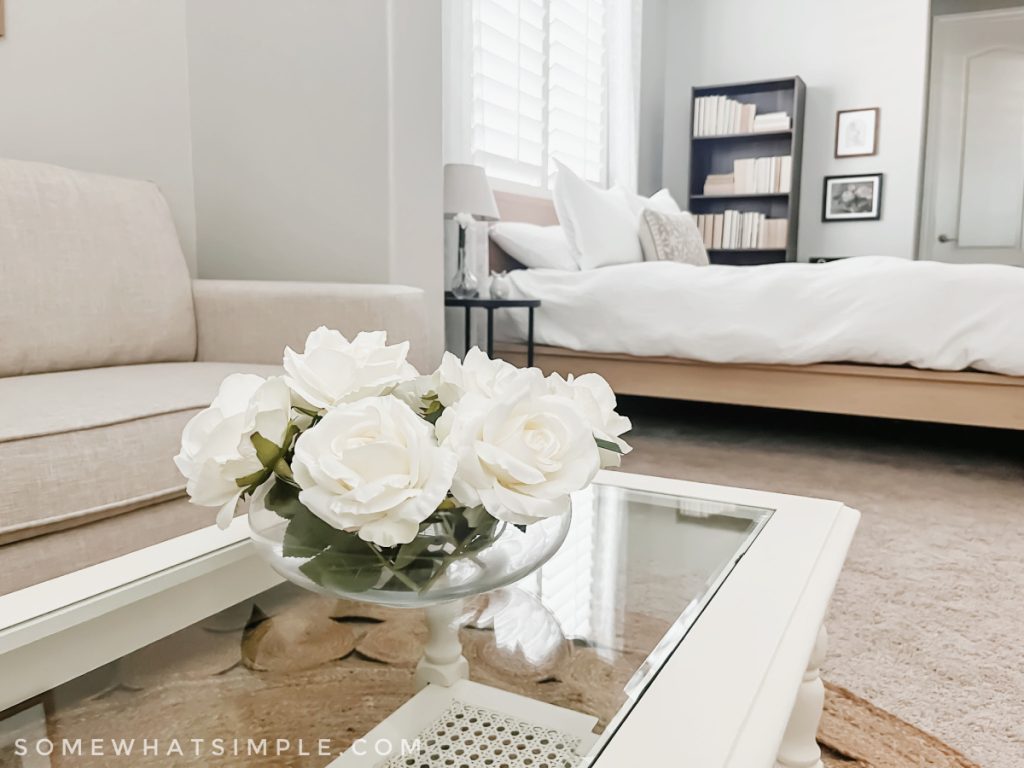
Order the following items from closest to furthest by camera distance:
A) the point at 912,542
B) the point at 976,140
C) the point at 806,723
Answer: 1. the point at 806,723
2. the point at 912,542
3. the point at 976,140

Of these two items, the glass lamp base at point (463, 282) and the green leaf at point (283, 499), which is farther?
the glass lamp base at point (463, 282)

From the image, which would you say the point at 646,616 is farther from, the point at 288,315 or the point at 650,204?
the point at 650,204

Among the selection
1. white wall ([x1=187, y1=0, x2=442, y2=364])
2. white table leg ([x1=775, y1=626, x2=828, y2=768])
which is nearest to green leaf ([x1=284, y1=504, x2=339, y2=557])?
white table leg ([x1=775, y1=626, x2=828, y2=768])

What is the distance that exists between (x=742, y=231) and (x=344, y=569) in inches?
188

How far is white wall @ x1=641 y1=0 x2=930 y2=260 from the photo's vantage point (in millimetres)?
4766

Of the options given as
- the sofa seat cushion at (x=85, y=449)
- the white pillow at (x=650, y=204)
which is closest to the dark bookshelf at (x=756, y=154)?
the white pillow at (x=650, y=204)

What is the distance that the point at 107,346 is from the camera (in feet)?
5.53

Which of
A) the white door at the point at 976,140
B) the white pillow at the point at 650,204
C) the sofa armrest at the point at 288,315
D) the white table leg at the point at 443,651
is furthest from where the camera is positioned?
the white door at the point at 976,140

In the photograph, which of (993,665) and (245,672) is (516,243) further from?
(245,672)

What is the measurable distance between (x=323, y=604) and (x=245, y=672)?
3.3 inches

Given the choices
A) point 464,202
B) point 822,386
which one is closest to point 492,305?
point 464,202

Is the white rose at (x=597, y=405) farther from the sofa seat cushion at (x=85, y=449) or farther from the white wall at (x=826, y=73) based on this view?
the white wall at (x=826, y=73)

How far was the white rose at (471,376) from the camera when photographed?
0.60 meters

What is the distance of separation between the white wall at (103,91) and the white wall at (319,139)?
0.20 ft
